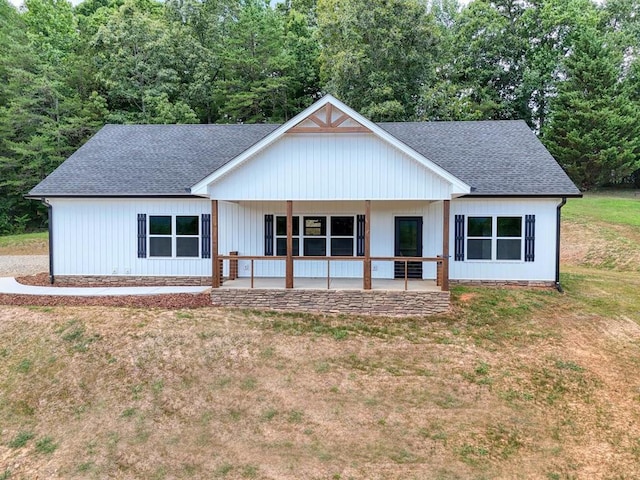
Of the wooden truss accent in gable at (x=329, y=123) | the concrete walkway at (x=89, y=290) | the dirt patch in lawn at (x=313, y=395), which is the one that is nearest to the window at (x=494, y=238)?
the dirt patch in lawn at (x=313, y=395)

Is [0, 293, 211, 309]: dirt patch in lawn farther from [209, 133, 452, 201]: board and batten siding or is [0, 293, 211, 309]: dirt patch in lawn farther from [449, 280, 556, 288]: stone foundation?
[449, 280, 556, 288]: stone foundation

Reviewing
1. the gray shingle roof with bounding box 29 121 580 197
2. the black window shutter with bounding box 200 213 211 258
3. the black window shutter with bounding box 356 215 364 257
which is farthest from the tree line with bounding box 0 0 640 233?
the black window shutter with bounding box 200 213 211 258

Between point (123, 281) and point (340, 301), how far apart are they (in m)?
7.07

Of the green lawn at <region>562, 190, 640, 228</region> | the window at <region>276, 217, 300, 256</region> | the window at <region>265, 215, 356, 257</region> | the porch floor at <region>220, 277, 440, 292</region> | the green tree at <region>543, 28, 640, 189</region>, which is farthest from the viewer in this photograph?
the green tree at <region>543, 28, 640, 189</region>

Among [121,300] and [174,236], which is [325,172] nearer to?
[174,236]

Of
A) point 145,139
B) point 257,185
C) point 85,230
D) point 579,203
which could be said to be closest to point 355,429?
point 257,185

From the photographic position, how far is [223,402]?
7133 mm

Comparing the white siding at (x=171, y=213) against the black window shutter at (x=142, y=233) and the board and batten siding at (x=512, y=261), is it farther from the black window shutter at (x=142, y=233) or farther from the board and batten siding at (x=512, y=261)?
the board and batten siding at (x=512, y=261)

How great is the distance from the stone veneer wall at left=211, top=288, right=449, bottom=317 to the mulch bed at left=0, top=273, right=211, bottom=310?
2.14 ft

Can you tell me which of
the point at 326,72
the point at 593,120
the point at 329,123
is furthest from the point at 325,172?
the point at 593,120

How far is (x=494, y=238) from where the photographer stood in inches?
495

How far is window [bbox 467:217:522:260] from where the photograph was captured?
12.5 metres

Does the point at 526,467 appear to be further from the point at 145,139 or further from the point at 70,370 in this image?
the point at 145,139

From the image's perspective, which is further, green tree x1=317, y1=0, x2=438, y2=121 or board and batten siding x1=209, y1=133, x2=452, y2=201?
green tree x1=317, y1=0, x2=438, y2=121
